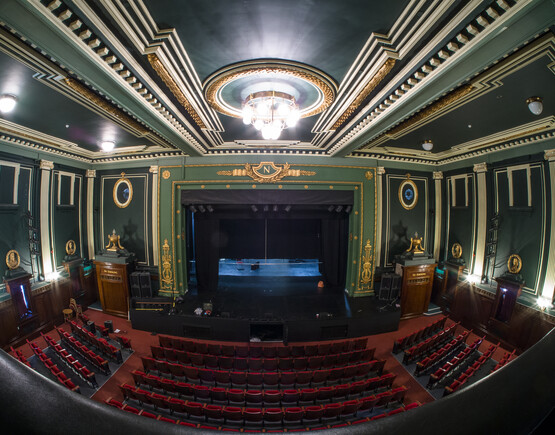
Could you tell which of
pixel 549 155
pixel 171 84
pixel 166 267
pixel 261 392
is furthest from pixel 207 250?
pixel 549 155

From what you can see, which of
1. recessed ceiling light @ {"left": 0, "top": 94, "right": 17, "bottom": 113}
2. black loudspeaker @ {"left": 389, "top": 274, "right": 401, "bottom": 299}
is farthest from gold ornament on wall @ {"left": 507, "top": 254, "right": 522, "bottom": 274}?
recessed ceiling light @ {"left": 0, "top": 94, "right": 17, "bottom": 113}

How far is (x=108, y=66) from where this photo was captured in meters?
3.77

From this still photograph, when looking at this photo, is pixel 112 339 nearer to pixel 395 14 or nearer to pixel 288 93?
pixel 288 93

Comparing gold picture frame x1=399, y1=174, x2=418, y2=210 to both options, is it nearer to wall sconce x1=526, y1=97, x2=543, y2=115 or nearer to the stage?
the stage

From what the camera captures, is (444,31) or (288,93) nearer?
(444,31)

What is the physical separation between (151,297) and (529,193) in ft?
44.9

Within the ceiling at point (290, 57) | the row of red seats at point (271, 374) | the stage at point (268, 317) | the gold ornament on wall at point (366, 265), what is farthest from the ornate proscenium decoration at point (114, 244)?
the gold ornament on wall at point (366, 265)

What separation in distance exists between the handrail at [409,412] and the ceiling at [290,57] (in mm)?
3774

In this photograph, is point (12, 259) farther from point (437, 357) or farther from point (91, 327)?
point (437, 357)

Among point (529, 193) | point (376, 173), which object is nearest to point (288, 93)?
point (376, 173)

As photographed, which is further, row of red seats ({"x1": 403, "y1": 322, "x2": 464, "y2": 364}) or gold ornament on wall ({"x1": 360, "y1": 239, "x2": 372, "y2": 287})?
gold ornament on wall ({"x1": 360, "y1": 239, "x2": 372, "y2": 287})

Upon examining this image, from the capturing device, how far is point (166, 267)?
9.80 m

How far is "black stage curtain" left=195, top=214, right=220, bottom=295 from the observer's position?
10.8 metres

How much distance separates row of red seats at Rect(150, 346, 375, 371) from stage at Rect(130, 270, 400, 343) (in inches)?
50.0
